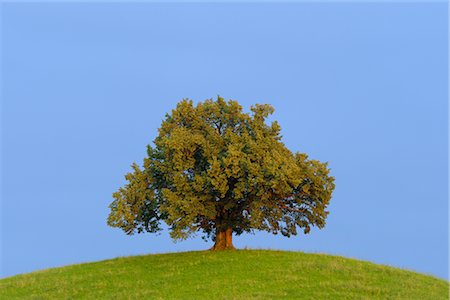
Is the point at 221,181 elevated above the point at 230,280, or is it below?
above

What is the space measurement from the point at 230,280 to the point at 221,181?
7160 millimetres

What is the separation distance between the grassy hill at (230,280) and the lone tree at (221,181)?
8.73ft

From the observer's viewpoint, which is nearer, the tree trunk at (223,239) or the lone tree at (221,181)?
the lone tree at (221,181)

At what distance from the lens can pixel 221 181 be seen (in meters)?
39.8

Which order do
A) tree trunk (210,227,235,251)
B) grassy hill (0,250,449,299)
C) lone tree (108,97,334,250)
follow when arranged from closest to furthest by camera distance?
1. grassy hill (0,250,449,299)
2. lone tree (108,97,334,250)
3. tree trunk (210,227,235,251)

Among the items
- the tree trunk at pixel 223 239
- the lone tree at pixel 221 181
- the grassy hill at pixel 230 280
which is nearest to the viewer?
the grassy hill at pixel 230 280

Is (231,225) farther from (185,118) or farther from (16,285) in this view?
(16,285)

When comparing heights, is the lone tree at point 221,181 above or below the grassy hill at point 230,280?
above

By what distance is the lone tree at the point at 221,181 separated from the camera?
4031 centimetres

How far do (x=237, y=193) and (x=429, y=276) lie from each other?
15887 millimetres

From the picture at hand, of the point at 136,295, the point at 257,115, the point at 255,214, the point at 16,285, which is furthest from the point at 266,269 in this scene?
the point at 16,285

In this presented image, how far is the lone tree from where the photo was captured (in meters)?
40.3

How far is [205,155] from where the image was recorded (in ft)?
136

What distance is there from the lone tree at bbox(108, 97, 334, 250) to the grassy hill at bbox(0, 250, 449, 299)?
266cm
